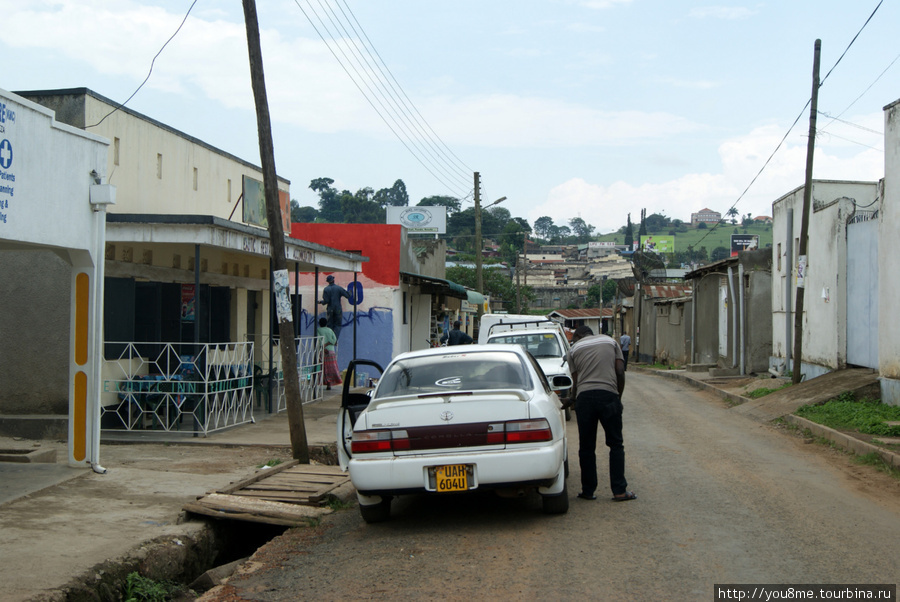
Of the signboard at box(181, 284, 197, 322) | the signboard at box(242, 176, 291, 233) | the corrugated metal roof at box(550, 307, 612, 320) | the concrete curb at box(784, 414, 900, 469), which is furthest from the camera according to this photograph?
the corrugated metal roof at box(550, 307, 612, 320)

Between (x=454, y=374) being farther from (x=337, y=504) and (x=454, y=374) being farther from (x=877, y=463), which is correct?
(x=877, y=463)

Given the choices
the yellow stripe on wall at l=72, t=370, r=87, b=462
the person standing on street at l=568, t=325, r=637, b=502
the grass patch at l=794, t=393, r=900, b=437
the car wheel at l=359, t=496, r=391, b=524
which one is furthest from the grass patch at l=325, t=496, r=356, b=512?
the grass patch at l=794, t=393, r=900, b=437

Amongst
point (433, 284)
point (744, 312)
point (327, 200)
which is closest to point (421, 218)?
point (433, 284)

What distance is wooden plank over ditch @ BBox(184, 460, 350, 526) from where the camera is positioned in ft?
23.5

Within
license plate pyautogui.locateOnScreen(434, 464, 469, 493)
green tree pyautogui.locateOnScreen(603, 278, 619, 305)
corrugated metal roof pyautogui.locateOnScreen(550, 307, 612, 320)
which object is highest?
green tree pyautogui.locateOnScreen(603, 278, 619, 305)

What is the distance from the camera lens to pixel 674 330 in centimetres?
3716

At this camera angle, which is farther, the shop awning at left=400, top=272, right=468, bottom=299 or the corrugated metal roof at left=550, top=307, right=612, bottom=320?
the corrugated metal roof at left=550, top=307, right=612, bottom=320

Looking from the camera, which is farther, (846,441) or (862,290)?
(862,290)

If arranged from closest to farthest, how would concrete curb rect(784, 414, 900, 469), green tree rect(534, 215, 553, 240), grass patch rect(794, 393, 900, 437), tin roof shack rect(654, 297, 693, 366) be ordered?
concrete curb rect(784, 414, 900, 469)
grass patch rect(794, 393, 900, 437)
tin roof shack rect(654, 297, 693, 366)
green tree rect(534, 215, 553, 240)

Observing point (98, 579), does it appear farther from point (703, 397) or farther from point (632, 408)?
point (703, 397)

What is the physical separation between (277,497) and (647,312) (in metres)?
38.3

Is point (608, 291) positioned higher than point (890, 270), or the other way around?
point (608, 291)

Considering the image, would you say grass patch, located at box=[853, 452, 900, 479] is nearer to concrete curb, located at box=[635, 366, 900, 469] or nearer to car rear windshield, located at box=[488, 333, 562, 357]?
concrete curb, located at box=[635, 366, 900, 469]

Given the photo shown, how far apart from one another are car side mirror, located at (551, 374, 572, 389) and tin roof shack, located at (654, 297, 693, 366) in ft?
85.3
